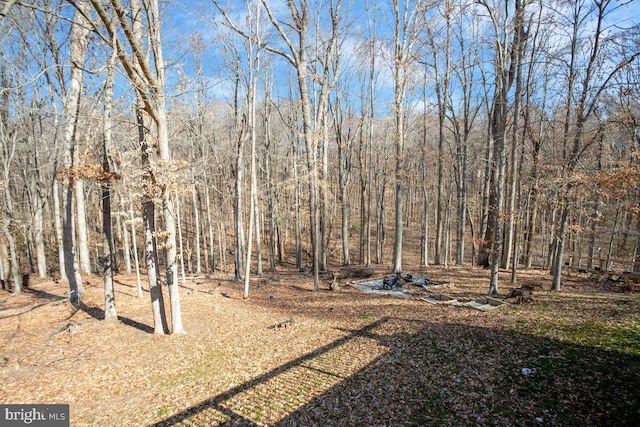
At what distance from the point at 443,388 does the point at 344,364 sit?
72.3 inches

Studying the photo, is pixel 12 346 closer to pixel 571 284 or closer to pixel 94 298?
pixel 94 298

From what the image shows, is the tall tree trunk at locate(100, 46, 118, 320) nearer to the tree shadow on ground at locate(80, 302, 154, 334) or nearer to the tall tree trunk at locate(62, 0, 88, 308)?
the tree shadow on ground at locate(80, 302, 154, 334)

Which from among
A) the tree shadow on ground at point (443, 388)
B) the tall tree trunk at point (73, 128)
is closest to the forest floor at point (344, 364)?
the tree shadow on ground at point (443, 388)

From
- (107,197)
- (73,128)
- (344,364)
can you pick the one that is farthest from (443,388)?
(73,128)

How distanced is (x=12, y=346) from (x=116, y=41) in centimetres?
730

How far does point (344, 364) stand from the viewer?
579cm

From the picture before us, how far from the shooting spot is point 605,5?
347 inches

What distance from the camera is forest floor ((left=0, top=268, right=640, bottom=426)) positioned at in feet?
14.3

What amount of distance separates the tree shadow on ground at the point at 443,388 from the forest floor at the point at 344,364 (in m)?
0.02

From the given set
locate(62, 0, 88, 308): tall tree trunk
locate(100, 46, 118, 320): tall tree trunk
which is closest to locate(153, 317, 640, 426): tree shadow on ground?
locate(100, 46, 118, 320): tall tree trunk

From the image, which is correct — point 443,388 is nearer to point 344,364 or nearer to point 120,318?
point 344,364

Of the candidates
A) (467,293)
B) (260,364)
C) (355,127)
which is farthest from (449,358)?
(355,127)

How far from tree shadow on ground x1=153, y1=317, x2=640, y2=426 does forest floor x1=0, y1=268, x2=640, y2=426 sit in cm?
2

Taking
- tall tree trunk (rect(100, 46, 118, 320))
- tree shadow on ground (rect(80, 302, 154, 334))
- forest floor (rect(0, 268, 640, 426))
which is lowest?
tree shadow on ground (rect(80, 302, 154, 334))
